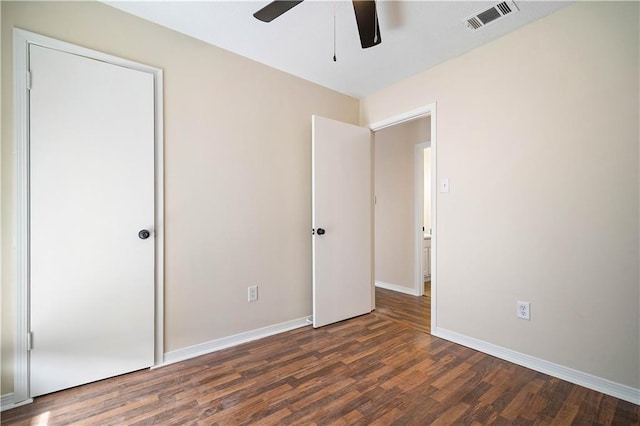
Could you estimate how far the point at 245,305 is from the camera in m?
2.52

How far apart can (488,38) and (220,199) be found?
2.47 m

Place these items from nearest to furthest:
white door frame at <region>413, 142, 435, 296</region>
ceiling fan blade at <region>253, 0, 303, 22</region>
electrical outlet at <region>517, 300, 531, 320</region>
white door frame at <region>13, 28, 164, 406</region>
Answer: ceiling fan blade at <region>253, 0, 303, 22</region>
white door frame at <region>13, 28, 164, 406</region>
electrical outlet at <region>517, 300, 531, 320</region>
white door frame at <region>413, 142, 435, 296</region>

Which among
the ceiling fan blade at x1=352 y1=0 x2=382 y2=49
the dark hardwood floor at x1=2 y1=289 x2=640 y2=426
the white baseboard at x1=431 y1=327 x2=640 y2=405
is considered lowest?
the dark hardwood floor at x1=2 y1=289 x2=640 y2=426

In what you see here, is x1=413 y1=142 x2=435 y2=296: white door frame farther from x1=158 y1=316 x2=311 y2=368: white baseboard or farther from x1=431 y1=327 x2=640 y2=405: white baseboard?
x1=158 y1=316 x2=311 y2=368: white baseboard

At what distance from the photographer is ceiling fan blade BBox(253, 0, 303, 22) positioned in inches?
60.0

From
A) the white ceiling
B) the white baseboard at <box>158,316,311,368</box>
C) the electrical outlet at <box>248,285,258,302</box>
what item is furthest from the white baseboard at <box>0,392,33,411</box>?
the white ceiling

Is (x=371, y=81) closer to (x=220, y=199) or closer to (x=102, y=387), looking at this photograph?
(x=220, y=199)

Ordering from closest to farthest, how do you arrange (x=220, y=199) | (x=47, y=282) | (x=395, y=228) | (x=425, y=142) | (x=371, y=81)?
(x=47, y=282) < (x=220, y=199) < (x=371, y=81) < (x=425, y=142) < (x=395, y=228)

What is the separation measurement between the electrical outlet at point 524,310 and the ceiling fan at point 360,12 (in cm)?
209

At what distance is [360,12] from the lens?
1597 millimetres

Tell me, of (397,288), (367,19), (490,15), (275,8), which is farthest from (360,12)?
(397,288)

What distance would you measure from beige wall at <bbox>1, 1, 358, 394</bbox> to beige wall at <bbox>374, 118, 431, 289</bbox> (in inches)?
69.7

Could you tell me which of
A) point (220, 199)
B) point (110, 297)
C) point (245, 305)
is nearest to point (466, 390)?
point (245, 305)

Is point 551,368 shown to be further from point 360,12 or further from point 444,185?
point 360,12
